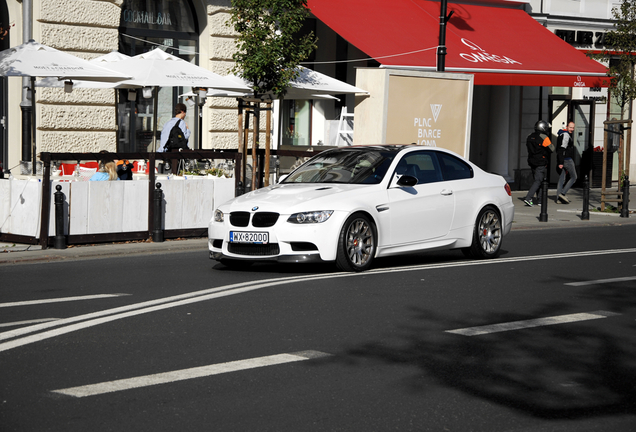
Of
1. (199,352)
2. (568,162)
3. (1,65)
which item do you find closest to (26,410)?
(199,352)

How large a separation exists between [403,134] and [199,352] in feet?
40.6

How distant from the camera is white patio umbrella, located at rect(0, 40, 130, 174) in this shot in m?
14.0

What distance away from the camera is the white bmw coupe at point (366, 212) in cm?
982

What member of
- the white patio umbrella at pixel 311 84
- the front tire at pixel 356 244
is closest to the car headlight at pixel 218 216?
the front tire at pixel 356 244

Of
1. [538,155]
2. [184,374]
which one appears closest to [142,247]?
[184,374]

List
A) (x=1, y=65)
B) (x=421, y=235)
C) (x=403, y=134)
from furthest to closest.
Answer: (x=403, y=134) < (x=1, y=65) < (x=421, y=235)

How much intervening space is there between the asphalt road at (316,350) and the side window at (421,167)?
1.25 meters

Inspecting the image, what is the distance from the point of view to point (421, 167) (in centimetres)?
1112

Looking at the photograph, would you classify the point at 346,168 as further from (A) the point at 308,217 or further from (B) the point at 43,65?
(B) the point at 43,65

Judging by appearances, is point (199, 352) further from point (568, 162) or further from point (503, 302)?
point (568, 162)

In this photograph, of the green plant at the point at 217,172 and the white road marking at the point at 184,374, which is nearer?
the white road marking at the point at 184,374

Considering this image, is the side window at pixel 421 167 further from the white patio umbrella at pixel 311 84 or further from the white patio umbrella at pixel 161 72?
the white patio umbrella at pixel 311 84

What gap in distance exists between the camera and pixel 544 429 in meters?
4.63

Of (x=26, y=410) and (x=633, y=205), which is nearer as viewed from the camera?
(x=26, y=410)
